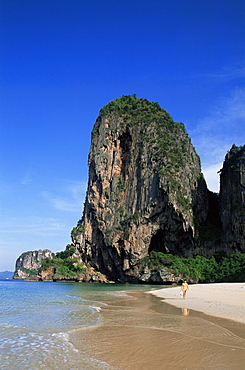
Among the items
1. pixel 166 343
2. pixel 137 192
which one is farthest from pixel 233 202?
pixel 166 343

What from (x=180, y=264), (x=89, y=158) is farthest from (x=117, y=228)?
(x=89, y=158)

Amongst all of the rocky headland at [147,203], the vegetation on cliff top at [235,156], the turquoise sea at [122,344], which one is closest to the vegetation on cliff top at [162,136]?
the rocky headland at [147,203]

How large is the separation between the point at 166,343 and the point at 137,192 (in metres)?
54.4

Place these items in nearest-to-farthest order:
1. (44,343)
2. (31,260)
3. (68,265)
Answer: (44,343) → (68,265) → (31,260)

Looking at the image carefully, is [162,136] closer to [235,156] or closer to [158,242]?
[235,156]

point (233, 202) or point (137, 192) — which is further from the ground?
point (137, 192)

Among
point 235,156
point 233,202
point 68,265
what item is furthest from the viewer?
point 68,265

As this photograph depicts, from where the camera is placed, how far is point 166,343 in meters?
6.79

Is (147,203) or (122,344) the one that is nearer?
(122,344)

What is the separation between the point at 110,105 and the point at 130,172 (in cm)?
2037

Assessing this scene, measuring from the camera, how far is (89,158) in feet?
233

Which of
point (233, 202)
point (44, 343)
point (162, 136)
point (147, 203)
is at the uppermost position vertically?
→ point (162, 136)

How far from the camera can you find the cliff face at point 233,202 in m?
47.7

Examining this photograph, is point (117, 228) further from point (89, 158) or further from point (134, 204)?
point (89, 158)
